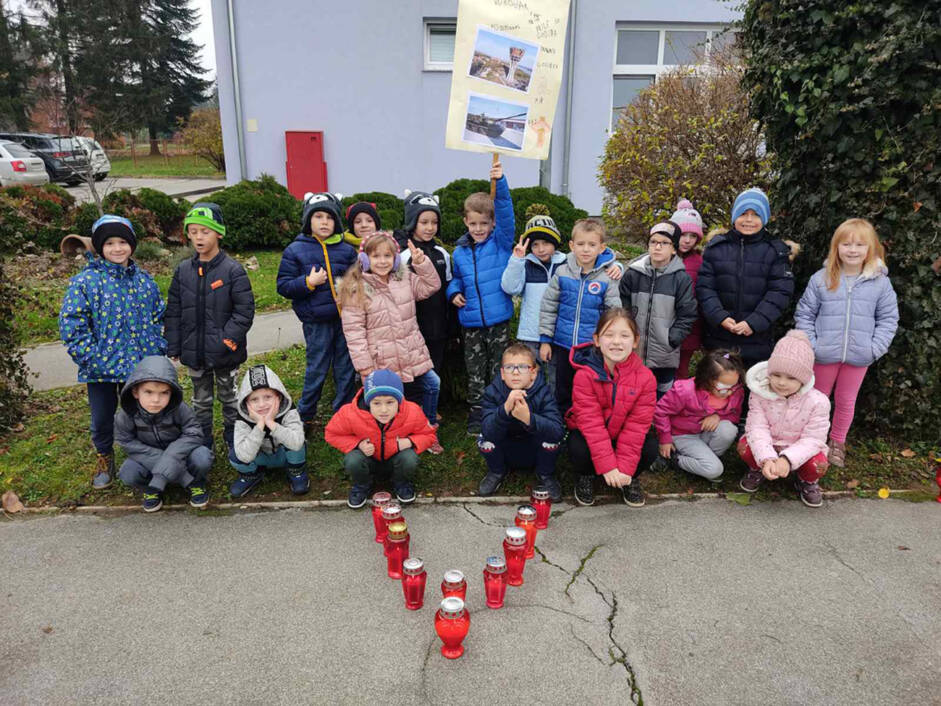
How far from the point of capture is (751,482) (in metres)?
4.22

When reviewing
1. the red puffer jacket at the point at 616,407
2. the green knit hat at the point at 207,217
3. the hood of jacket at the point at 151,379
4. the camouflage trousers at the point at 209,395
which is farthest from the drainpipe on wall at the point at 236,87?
the red puffer jacket at the point at 616,407

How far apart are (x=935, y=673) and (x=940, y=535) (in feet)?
4.47

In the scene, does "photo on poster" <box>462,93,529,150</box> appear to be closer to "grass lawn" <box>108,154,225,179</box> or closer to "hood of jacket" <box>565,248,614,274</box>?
"hood of jacket" <box>565,248,614,274</box>

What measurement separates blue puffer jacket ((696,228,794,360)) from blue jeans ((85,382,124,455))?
434 cm

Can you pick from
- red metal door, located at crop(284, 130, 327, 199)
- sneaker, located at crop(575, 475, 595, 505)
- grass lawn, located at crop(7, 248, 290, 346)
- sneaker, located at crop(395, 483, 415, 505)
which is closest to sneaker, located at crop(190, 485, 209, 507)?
sneaker, located at crop(395, 483, 415, 505)

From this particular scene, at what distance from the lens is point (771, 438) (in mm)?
4184

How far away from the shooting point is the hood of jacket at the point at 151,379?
397 centimetres

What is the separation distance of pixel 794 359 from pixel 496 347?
2076 millimetres

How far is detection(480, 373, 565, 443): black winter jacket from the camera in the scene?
4.04 m

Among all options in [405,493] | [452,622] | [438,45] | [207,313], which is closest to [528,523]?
[452,622]

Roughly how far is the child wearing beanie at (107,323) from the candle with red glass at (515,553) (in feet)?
9.52

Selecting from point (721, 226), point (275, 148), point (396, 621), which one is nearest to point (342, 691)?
point (396, 621)

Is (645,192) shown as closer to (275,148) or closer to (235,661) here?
(235,661)

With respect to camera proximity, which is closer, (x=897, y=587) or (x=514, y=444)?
(x=897, y=587)
